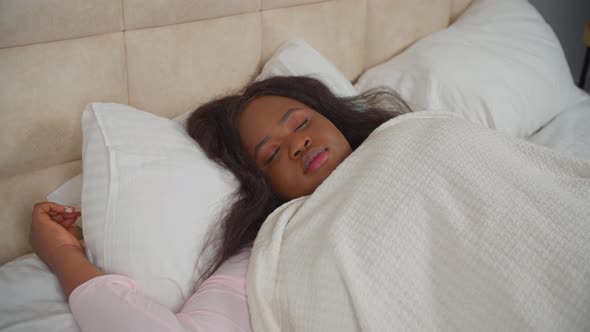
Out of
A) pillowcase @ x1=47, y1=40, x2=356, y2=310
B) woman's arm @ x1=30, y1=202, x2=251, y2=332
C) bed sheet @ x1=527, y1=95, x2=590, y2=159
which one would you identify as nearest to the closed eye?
pillowcase @ x1=47, y1=40, x2=356, y2=310

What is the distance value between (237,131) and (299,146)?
0.17 m

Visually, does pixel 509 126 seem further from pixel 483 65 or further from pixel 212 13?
pixel 212 13

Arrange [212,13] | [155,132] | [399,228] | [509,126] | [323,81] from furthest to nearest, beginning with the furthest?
[509,126] < [323,81] < [212,13] < [155,132] < [399,228]

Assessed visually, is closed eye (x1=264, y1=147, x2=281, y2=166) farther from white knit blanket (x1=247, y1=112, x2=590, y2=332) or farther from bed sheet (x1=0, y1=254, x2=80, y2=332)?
bed sheet (x1=0, y1=254, x2=80, y2=332)

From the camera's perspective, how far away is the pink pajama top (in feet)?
2.52

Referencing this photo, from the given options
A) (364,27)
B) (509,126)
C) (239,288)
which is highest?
(364,27)

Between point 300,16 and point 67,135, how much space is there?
2.22ft

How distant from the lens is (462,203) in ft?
2.84

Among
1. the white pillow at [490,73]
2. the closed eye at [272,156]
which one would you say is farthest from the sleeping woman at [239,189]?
the white pillow at [490,73]

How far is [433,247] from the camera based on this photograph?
84cm

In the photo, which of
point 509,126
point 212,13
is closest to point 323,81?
point 212,13

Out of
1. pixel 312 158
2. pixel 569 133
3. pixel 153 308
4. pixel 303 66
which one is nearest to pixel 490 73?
pixel 569 133

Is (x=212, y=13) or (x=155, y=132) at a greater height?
(x=212, y=13)

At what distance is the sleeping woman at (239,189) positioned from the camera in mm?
797
